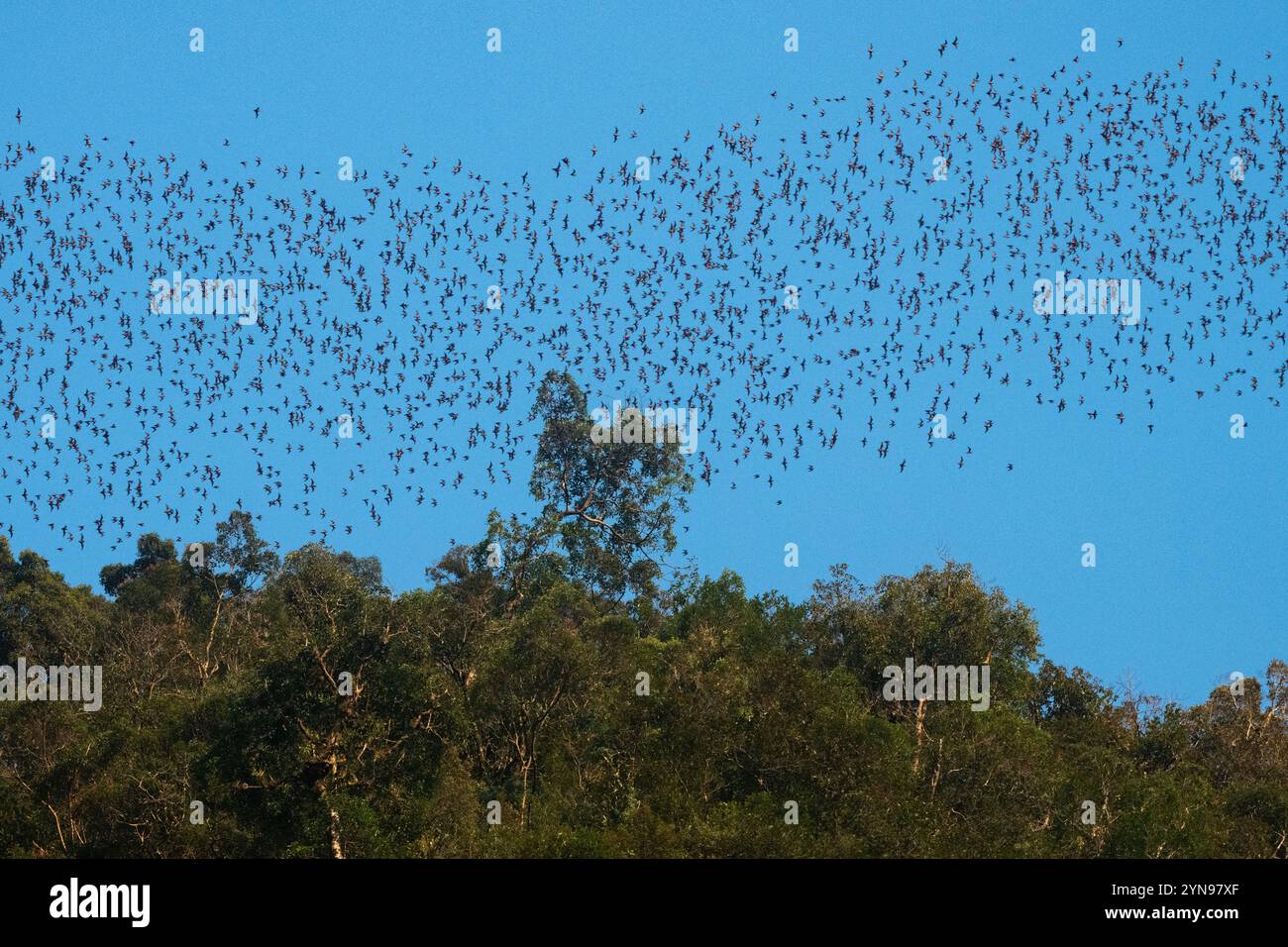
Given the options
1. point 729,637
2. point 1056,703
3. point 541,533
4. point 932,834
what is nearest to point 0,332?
point 541,533

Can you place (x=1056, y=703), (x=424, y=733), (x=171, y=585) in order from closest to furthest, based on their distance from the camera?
1. (x=424, y=733)
2. (x=1056, y=703)
3. (x=171, y=585)

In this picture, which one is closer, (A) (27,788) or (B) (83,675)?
(A) (27,788)
